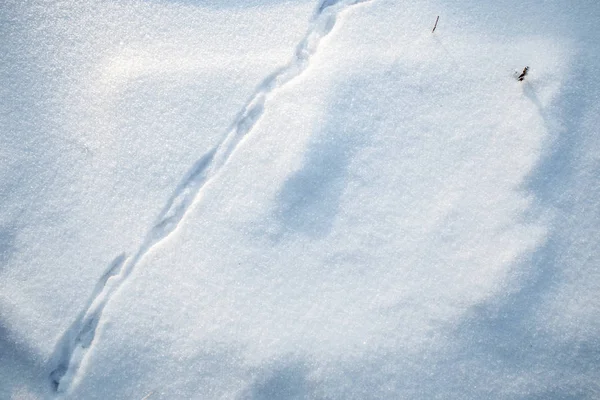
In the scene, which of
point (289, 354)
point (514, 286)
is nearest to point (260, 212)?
point (289, 354)

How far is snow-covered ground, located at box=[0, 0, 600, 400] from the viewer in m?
1.56

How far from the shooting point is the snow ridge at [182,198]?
5.37 feet

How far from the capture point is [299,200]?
170 cm

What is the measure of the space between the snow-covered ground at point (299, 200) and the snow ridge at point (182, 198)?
0.01 metres

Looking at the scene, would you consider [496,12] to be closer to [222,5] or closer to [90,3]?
[222,5]

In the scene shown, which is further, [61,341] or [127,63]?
[127,63]

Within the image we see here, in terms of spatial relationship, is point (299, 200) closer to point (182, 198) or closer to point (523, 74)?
point (182, 198)

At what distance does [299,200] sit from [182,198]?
61 centimetres

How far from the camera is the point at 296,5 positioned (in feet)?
6.26

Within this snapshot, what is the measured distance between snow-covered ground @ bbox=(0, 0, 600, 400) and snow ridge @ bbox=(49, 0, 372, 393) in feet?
0.03

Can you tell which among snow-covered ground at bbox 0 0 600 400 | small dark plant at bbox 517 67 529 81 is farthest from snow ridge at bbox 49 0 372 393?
small dark plant at bbox 517 67 529 81

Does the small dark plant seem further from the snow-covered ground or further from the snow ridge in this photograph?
the snow ridge

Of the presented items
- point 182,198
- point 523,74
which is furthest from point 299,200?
point 523,74

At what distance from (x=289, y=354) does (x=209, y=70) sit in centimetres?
152
